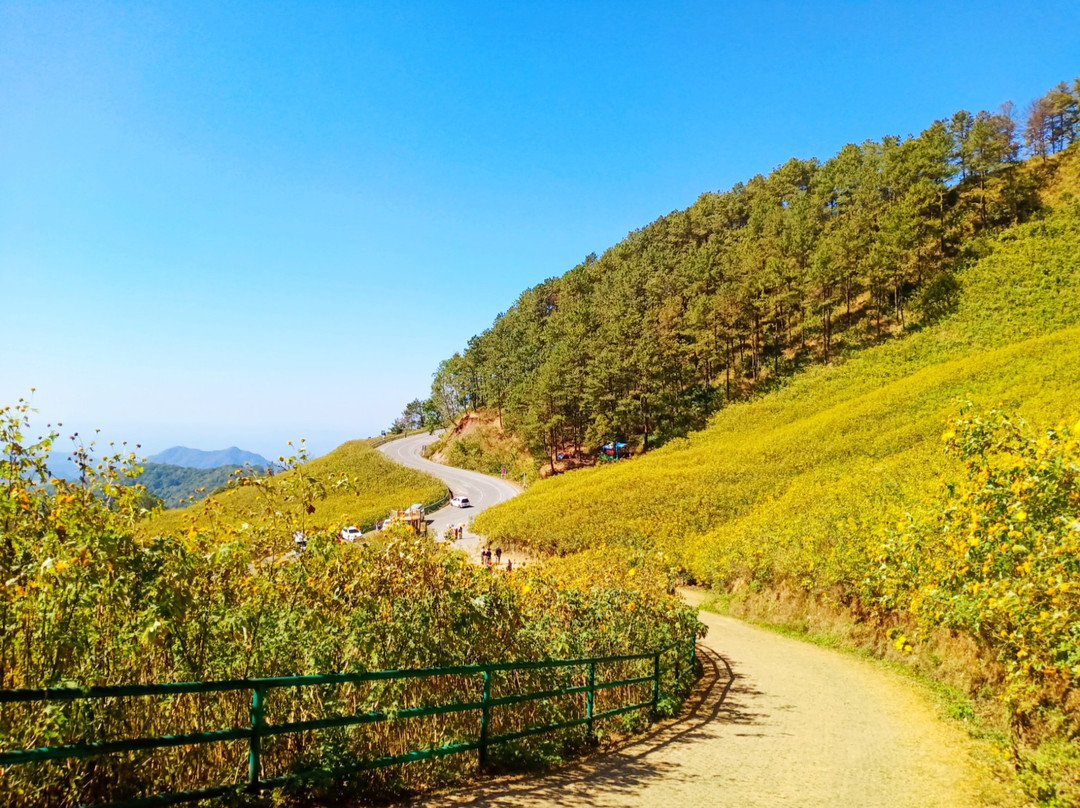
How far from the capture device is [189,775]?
436cm

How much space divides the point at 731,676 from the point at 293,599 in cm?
956

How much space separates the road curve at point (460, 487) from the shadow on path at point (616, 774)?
20.6m

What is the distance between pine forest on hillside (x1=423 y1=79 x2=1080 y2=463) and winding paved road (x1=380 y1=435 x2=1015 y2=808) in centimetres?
4115

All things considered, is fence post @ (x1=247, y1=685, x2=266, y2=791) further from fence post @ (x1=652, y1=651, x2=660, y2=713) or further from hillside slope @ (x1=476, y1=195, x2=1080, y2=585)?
hillside slope @ (x1=476, y1=195, x2=1080, y2=585)

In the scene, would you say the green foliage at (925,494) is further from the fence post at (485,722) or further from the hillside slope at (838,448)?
the fence post at (485,722)

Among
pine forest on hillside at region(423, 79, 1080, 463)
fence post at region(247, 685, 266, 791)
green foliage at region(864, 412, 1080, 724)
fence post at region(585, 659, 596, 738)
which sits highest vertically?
pine forest on hillside at region(423, 79, 1080, 463)

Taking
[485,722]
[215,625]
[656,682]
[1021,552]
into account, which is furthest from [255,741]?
[1021,552]

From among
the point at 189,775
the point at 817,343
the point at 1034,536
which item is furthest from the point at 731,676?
the point at 817,343

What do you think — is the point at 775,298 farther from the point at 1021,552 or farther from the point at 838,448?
the point at 1021,552

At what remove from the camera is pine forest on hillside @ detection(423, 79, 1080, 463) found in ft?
173

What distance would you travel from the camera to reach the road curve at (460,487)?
3960cm

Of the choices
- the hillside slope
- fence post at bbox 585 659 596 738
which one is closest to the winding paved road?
fence post at bbox 585 659 596 738

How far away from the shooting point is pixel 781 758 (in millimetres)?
7484


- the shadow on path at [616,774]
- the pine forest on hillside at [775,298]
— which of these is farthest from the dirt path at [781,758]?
the pine forest on hillside at [775,298]
